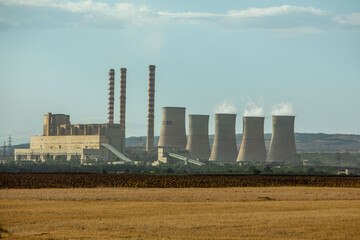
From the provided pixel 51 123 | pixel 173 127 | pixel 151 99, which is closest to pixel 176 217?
pixel 173 127

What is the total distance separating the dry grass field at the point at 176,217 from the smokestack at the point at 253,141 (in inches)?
2201

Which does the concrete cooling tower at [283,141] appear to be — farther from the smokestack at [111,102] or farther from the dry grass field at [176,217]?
the dry grass field at [176,217]

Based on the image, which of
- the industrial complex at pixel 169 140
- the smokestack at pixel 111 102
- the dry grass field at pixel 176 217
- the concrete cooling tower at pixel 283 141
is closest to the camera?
the dry grass field at pixel 176 217

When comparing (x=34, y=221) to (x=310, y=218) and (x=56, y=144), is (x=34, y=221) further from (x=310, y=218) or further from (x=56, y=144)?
(x=56, y=144)

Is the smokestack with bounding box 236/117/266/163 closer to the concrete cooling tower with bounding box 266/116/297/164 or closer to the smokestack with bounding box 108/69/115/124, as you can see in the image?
the concrete cooling tower with bounding box 266/116/297/164

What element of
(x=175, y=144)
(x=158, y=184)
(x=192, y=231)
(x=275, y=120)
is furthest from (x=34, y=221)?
(x=175, y=144)

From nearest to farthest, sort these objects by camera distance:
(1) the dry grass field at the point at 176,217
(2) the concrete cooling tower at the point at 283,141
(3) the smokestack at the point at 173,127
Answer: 1. (1) the dry grass field at the point at 176,217
2. (2) the concrete cooling tower at the point at 283,141
3. (3) the smokestack at the point at 173,127

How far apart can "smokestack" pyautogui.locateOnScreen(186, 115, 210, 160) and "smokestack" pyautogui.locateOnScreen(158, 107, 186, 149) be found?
2075 mm

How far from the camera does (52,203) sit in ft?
90.3

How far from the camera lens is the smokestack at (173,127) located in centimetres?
9531

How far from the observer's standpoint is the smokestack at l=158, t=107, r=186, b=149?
9531cm

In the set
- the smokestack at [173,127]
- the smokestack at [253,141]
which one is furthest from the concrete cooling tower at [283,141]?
the smokestack at [173,127]

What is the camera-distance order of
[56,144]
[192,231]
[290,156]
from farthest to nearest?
1. [56,144]
2. [290,156]
3. [192,231]

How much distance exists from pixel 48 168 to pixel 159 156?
22507mm
